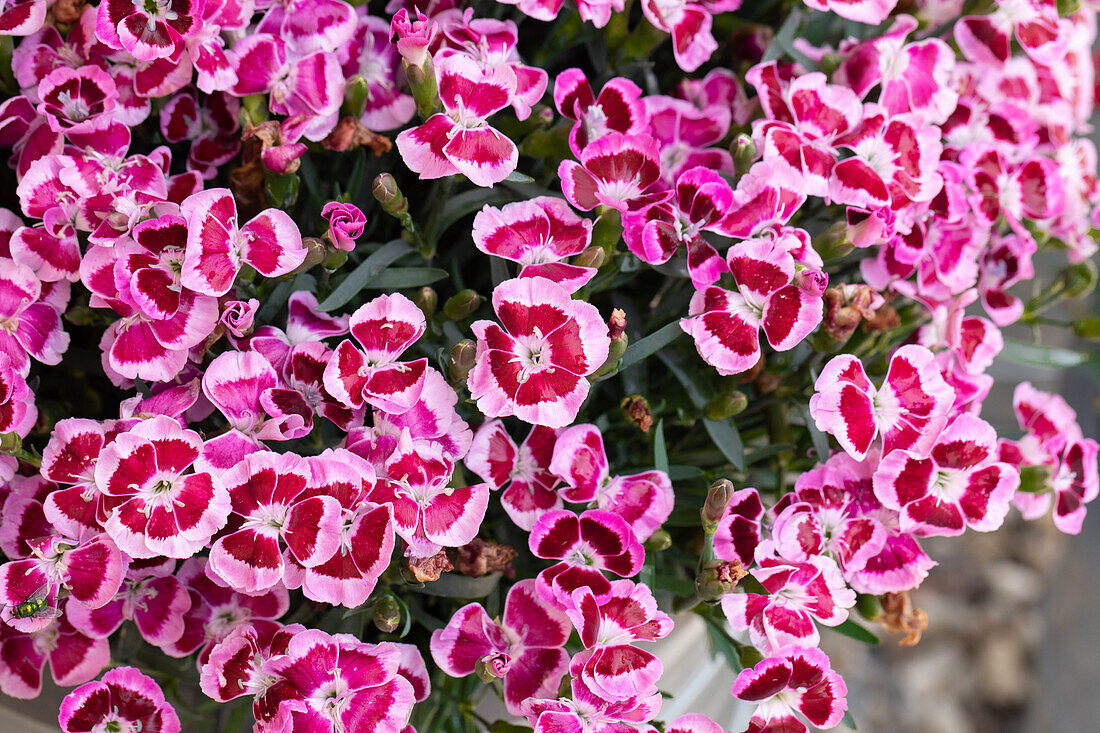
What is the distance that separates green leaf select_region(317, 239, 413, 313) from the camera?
61 centimetres

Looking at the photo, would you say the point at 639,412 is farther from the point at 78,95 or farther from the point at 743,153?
the point at 78,95

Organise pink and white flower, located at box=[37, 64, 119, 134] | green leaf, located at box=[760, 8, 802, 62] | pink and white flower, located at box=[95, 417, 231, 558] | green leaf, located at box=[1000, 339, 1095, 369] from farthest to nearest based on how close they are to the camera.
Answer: green leaf, located at box=[1000, 339, 1095, 369], green leaf, located at box=[760, 8, 802, 62], pink and white flower, located at box=[37, 64, 119, 134], pink and white flower, located at box=[95, 417, 231, 558]

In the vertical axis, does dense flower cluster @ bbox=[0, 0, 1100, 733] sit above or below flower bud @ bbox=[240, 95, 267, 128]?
below

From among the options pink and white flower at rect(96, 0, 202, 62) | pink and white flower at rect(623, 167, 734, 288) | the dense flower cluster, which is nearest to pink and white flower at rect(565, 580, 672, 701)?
the dense flower cluster

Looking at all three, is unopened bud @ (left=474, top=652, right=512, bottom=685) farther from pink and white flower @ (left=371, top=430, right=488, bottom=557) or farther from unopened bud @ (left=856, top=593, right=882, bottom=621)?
unopened bud @ (left=856, top=593, right=882, bottom=621)

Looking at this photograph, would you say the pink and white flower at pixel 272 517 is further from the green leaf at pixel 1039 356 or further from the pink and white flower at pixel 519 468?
the green leaf at pixel 1039 356

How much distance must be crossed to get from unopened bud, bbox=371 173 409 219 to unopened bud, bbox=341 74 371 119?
74 mm

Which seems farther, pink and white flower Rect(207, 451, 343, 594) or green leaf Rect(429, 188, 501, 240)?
green leaf Rect(429, 188, 501, 240)

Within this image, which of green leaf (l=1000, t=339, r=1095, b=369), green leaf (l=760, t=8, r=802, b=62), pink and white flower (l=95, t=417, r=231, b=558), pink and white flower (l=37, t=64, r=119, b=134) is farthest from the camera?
green leaf (l=1000, t=339, r=1095, b=369)

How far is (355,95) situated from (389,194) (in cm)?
9

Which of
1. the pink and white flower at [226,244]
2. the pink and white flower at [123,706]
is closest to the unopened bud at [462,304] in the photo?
the pink and white flower at [226,244]

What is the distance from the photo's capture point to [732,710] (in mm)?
1188

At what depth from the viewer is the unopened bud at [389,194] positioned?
59 cm

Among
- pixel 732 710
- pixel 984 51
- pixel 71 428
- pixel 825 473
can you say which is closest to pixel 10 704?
pixel 71 428
